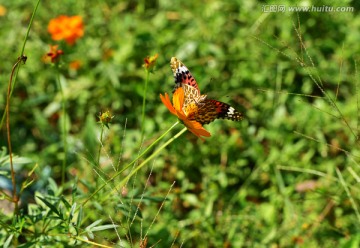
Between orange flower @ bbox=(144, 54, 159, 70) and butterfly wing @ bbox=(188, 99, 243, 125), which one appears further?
orange flower @ bbox=(144, 54, 159, 70)

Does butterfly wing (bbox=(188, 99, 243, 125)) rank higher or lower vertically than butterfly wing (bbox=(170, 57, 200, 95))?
lower

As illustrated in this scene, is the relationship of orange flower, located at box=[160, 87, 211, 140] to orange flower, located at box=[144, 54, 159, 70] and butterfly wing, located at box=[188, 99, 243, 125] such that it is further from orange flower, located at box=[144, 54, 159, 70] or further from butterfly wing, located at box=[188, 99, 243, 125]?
orange flower, located at box=[144, 54, 159, 70]

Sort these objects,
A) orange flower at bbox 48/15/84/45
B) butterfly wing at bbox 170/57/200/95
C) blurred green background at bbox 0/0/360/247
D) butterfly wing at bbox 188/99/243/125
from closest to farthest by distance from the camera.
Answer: butterfly wing at bbox 188/99/243/125 → butterfly wing at bbox 170/57/200/95 → blurred green background at bbox 0/0/360/247 → orange flower at bbox 48/15/84/45

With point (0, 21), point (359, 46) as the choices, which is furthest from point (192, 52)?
point (0, 21)

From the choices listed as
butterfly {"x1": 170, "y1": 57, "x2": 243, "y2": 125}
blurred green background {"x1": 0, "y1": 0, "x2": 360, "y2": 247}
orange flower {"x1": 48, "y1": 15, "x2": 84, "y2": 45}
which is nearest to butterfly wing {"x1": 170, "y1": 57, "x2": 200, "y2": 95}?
butterfly {"x1": 170, "y1": 57, "x2": 243, "y2": 125}

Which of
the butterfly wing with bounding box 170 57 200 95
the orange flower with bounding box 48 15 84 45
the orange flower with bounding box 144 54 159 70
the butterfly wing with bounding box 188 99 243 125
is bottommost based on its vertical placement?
the orange flower with bounding box 48 15 84 45

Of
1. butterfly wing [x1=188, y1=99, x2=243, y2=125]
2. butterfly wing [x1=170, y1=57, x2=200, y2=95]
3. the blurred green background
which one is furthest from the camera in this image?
the blurred green background

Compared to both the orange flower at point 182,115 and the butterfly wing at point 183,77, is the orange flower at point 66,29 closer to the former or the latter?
the butterfly wing at point 183,77
